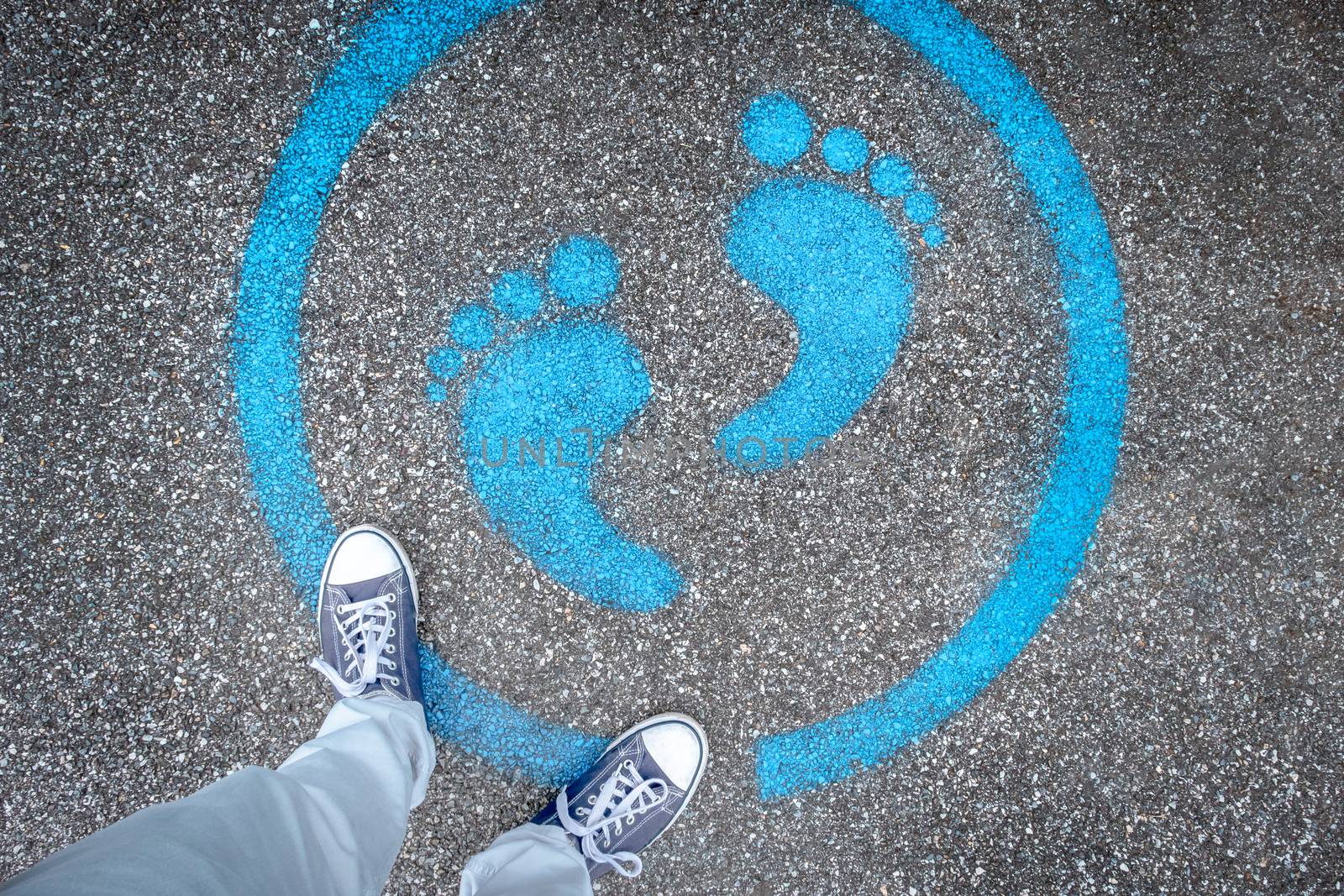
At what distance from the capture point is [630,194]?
2.14 metres

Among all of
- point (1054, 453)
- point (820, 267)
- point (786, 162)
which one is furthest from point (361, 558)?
point (1054, 453)

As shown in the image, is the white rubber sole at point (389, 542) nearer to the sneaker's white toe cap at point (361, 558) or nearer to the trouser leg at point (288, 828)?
the sneaker's white toe cap at point (361, 558)

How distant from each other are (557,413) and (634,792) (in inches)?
44.7

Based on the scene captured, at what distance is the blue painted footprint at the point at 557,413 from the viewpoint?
2111 mm

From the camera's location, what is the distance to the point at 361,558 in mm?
2061

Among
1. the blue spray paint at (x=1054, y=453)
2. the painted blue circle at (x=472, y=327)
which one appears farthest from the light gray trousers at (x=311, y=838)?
the painted blue circle at (x=472, y=327)

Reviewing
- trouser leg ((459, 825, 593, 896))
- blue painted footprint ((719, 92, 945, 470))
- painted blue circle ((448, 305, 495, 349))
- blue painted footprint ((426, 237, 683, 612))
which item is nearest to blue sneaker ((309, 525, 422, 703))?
blue painted footprint ((426, 237, 683, 612))

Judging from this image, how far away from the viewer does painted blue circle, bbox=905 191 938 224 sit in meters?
2.16

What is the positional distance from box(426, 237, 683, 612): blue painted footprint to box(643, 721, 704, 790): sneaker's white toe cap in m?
0.36

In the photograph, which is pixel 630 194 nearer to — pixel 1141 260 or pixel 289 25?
pixel 289 25

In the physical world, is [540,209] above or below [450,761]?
above

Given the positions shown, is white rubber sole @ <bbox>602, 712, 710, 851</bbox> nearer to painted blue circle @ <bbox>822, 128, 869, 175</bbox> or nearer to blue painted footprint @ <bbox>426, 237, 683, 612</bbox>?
blue painted footprint @ <bbox>426, 237, 683, 612</bbox>

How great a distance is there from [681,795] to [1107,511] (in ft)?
5.05

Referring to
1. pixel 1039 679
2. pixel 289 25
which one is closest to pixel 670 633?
pixel 1039 679
